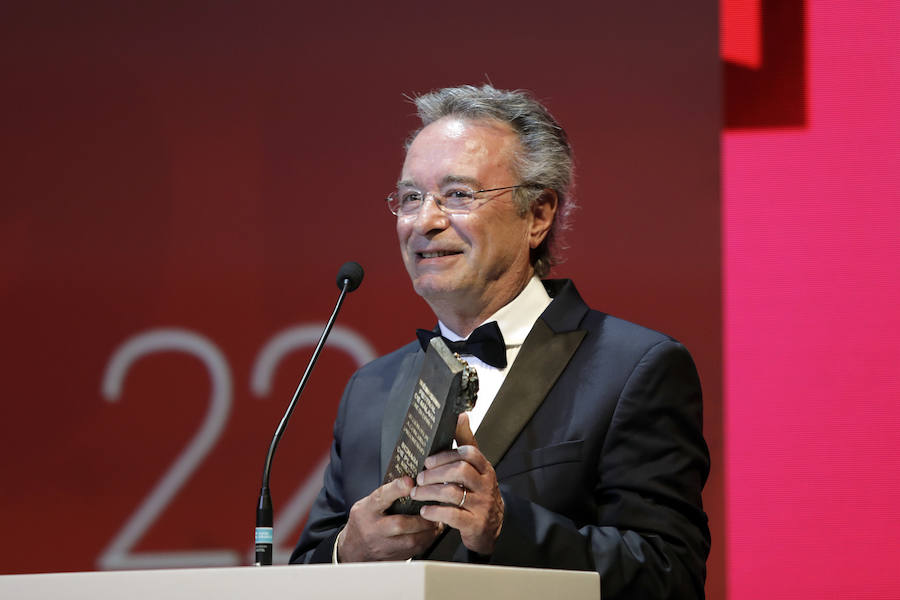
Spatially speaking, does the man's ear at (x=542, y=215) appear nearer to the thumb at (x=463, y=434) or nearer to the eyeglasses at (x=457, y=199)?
the eyeglasses at (x=457, y=199)

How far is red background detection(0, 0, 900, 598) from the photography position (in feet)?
8.86

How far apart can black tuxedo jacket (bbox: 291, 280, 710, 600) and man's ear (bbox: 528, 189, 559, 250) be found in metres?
0.14

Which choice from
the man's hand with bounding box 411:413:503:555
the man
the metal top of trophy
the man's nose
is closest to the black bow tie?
the man

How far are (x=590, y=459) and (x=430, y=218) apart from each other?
1.72ft

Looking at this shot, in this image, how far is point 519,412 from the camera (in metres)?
1.82

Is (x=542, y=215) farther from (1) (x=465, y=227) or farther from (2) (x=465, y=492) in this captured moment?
(2) (x=465, y=492)

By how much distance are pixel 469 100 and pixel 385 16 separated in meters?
1.15

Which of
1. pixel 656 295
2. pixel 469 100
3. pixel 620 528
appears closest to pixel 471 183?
pixel 469 100

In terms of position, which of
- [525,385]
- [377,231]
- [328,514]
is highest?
[377,231]

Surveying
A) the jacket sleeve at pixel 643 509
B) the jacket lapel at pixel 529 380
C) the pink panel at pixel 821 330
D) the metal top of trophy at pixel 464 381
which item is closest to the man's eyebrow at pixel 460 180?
the jacket lapel at pixel 529 380

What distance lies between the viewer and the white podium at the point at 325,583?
1088mm

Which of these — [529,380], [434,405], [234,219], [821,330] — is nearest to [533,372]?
[529,380]

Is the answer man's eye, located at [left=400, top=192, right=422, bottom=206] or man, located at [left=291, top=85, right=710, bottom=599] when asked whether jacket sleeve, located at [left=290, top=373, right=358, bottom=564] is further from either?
man's eye, located at [left=400, top=192, right=422, bottom=206]

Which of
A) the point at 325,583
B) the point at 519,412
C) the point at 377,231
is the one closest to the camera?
the point at 325,583
